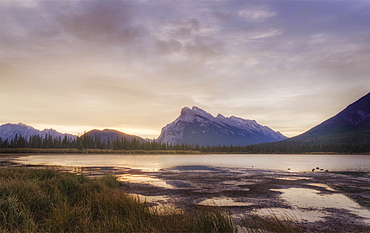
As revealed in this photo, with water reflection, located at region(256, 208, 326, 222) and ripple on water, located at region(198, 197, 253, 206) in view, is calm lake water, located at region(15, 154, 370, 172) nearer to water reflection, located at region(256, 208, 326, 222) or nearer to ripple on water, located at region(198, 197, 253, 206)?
ripple on water, located at region(198, 197, 253, 206)

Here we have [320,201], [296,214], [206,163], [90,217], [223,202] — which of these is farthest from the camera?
[206,163]

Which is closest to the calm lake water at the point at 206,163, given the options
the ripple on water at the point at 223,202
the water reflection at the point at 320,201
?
the water reflection at the point at 320,201

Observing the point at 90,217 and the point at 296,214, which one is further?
the point at 296,214

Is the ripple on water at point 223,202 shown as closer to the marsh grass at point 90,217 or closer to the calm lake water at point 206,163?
the marsh grass at point 90,217

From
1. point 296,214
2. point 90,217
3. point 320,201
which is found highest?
point 90,217

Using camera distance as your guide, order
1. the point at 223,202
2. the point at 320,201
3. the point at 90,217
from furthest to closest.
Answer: the point at 320,201, the point at 223,202, the point at 90,217

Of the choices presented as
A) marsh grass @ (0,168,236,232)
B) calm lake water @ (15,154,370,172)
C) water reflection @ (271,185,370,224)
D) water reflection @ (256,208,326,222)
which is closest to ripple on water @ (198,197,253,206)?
water reflection @ (256,208,326,222)

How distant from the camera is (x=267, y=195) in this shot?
24828mm

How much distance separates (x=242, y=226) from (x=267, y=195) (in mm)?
11887

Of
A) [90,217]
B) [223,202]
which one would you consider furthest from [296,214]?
[90,217]

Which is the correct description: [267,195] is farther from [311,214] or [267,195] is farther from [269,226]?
[269,226]

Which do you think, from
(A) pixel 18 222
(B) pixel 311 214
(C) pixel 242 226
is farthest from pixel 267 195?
(A) pixel 18 222

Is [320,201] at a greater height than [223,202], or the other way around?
[223,202]

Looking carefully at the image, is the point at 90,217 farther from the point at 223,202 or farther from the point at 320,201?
the point at 320,201
